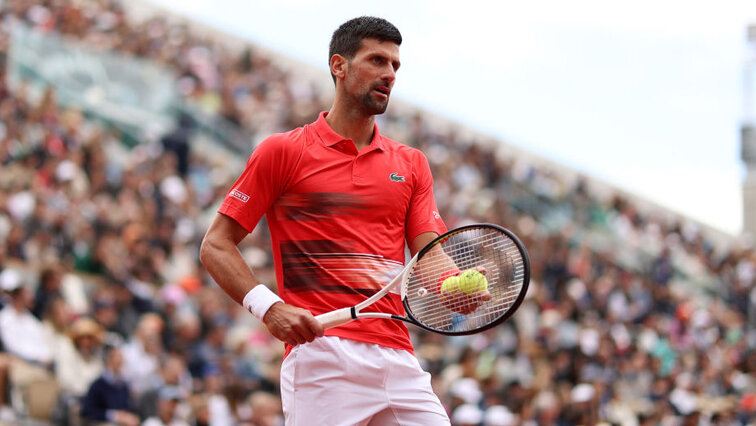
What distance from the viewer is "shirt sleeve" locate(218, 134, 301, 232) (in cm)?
357

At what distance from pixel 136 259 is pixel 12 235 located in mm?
1196

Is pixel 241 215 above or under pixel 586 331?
above

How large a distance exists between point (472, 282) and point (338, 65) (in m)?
0.94

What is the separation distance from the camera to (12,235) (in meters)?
8.95

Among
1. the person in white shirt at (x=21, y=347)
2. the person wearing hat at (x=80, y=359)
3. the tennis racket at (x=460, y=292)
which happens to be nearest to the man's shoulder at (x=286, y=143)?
the tennis racket at (x=460, y=292)

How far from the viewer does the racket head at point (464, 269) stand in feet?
11.5

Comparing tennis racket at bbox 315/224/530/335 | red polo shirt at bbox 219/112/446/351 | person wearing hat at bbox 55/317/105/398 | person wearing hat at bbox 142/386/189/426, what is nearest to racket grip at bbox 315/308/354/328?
tennis racket at bbox 315/224/530/335

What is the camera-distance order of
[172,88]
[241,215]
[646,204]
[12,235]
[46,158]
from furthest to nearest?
[646,204], [172,88], [46,158], [12,235], [241,215]

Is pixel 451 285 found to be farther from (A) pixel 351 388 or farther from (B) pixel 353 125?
(B) pixel 353 125

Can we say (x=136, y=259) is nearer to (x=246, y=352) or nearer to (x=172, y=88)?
(x=246, y=352)

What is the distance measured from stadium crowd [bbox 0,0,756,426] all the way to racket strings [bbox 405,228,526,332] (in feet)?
14.0

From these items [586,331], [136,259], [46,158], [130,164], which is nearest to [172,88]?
[130,164]

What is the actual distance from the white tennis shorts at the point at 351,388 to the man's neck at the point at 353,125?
28.9 inches

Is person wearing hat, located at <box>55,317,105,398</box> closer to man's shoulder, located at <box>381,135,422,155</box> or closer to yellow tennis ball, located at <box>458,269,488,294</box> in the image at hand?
man's shoulder, located at <box>381,135,422,155</box>
